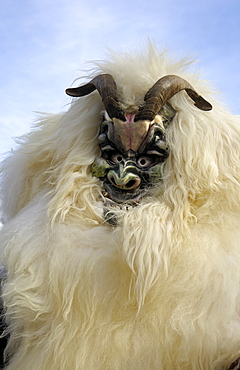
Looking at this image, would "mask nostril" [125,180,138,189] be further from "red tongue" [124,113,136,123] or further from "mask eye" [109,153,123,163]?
"red tongue" [124,113,136,123]

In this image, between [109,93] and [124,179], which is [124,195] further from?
[109,93]

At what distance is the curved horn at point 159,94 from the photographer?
4.36 ft

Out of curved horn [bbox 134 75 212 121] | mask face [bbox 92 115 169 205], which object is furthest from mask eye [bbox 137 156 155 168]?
curved horn [bbox 134 75 212 121]

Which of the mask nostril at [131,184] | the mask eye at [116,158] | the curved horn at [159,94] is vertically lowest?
the mask nostril at [131,184]

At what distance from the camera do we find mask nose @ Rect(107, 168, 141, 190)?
1.32 m

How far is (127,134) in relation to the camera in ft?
4.41

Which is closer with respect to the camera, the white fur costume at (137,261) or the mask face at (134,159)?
the white fur costume at (137,261)

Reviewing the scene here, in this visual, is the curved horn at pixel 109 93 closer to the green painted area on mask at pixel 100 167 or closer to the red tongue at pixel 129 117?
the red tongue at pixel 129 117

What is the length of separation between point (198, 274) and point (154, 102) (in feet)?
1.62

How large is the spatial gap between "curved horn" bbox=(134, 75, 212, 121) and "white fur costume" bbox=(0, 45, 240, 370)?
1.9 inches

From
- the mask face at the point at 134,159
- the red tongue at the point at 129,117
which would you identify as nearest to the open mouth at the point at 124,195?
the mask face at the point at 134,159

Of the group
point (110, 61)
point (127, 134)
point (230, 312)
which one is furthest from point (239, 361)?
point (110, 61)

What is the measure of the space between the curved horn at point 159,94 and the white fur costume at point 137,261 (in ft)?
0.15

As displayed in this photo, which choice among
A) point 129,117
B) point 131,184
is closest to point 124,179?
point 131,184
